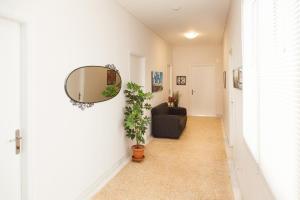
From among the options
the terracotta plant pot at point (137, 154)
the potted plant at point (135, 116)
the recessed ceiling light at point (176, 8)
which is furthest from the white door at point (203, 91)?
the terracotta plant pot at point (137, 154)

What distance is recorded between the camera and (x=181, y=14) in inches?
181

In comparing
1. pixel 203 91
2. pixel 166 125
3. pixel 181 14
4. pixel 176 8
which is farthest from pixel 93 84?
pixel 203 91

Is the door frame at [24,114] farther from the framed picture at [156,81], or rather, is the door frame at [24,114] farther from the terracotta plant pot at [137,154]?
the framed picture at [156,81]

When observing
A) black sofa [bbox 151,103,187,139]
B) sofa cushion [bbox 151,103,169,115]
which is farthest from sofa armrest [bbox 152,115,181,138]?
sofa cushion [bbox 151,103,169,115]

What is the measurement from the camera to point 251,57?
7.32 ft

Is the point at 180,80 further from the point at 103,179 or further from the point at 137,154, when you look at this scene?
the point at 103,179

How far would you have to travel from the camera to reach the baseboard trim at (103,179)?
2892mm

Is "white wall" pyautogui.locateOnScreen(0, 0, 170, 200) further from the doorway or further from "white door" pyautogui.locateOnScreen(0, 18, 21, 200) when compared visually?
the doorway

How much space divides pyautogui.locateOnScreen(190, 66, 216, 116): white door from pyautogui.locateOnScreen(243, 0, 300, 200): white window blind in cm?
726

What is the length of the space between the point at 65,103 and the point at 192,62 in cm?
714

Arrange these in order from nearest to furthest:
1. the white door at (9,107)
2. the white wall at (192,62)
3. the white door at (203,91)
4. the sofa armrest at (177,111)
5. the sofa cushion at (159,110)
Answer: the white door at (9,107), the sofa cushion at (159,110), the sofa armrest at (177,111), the white wall at (192,62), the white door at (203,91)

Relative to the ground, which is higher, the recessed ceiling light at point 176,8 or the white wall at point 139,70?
the recessed ceiling light at point 176,8

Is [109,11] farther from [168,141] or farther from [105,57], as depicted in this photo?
[168,141]

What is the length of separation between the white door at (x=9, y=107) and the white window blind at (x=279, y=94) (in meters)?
1.93
